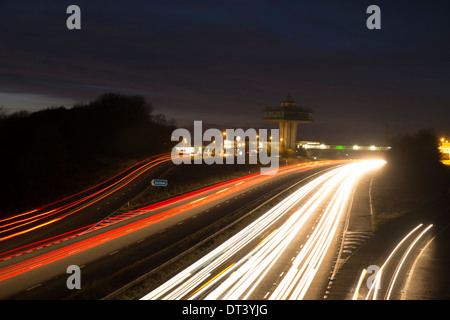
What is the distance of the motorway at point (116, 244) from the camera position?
71.3ft

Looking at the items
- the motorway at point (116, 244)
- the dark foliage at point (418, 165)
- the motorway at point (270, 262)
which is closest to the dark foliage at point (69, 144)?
the motorway at point (116, 244)

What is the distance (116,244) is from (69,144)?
221ft

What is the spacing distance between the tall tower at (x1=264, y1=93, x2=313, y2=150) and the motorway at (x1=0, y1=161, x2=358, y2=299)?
267 feet

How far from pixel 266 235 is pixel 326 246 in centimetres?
467

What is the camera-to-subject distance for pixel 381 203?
162 ft

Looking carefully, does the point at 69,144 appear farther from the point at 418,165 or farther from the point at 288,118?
the point at 418,165

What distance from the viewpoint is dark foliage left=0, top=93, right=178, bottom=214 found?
61625 mm

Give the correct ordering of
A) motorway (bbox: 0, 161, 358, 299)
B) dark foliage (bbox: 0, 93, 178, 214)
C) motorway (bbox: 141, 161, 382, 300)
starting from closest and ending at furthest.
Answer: motorway (bbox: 141, 161, 382, 300) → motorway (bbox: 0, 161, 358, 299) → dark foliage (bbox: 0, 93, 178, 214)

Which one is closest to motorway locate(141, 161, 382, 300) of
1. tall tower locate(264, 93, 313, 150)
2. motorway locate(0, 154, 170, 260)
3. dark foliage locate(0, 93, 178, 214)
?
motorway locate(0, 154, 170, 260)

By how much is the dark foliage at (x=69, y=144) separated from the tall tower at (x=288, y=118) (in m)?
31.7

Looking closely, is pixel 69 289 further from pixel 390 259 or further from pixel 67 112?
pixel 67 112

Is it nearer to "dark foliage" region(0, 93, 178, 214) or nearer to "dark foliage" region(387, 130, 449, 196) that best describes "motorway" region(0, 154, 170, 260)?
"dark foliage" region(0, 93, 178, 214)

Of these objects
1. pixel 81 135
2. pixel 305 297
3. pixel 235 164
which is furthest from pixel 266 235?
pixel 81 135

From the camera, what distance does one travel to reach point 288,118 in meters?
131
